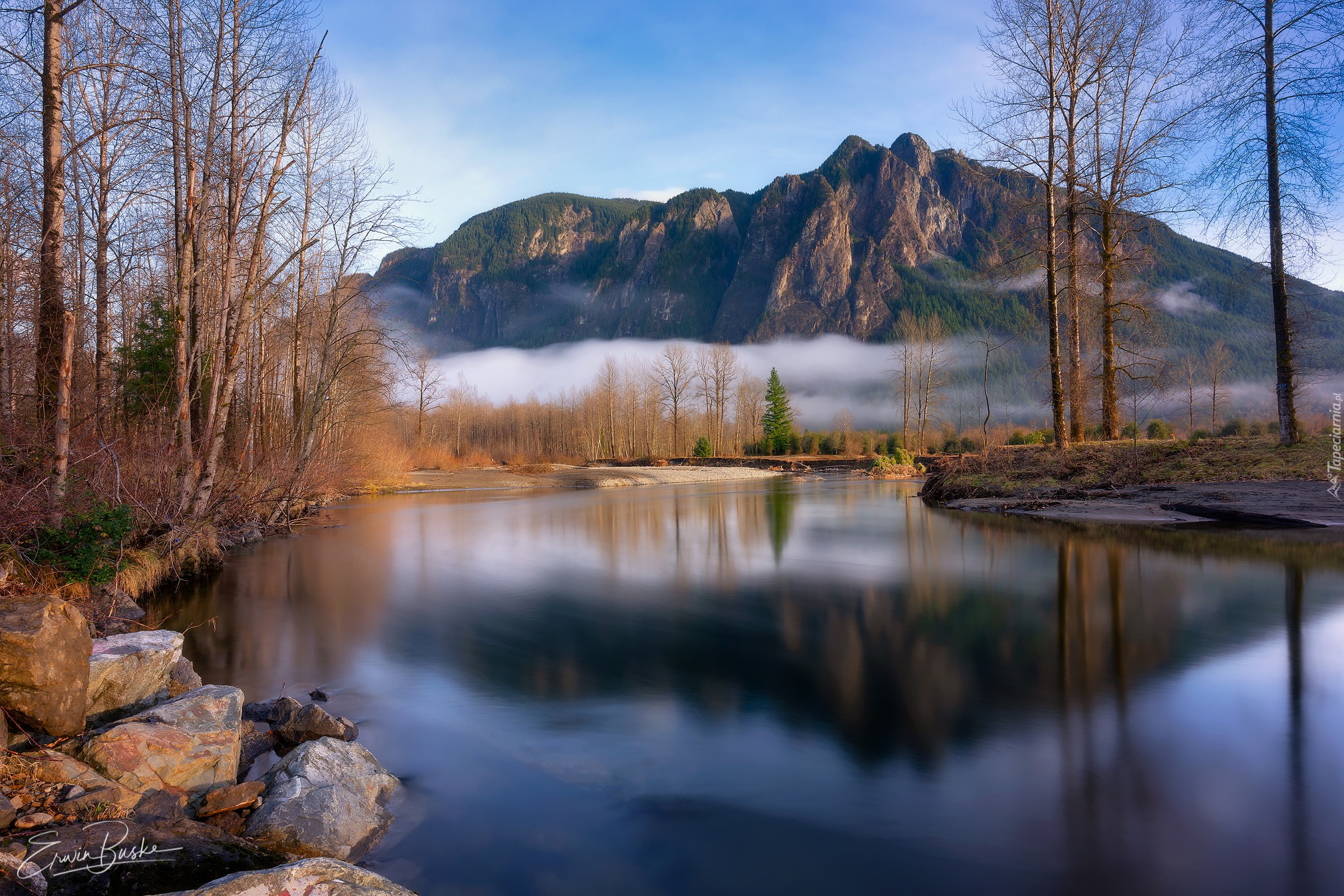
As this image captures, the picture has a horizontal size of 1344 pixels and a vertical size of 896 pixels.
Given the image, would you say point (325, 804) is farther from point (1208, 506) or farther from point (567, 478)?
point (567, 478)

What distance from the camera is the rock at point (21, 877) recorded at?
260 centimetres

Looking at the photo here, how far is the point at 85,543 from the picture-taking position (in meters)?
6.95

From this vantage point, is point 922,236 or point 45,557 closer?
point 45,557

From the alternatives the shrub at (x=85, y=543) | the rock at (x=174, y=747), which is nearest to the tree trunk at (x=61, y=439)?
the shrub at (x=85, y=543)

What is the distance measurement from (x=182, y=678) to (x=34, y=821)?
300 centimetres

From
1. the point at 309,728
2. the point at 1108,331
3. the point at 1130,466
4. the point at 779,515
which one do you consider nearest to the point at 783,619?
the point at 309,728

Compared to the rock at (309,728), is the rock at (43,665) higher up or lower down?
higher up

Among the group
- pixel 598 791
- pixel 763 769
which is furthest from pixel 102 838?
pixel 763 769

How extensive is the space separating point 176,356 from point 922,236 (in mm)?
202823

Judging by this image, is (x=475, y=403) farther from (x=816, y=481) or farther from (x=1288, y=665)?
(x=1288, y=665)

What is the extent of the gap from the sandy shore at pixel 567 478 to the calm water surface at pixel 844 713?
31.6 m

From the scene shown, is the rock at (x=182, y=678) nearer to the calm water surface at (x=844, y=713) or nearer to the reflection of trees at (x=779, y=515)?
the calm water surface at (x=844, y=713)

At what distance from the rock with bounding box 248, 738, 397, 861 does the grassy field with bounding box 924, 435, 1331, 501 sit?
667 inches

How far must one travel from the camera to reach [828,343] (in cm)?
18675
